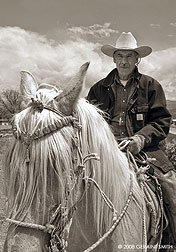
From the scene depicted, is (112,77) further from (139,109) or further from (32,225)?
(32,225)

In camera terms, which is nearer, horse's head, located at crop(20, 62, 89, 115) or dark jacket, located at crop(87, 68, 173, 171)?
horse's head, located at crop(20, 62, 89, 115)

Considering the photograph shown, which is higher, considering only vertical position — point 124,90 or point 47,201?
point 124,90

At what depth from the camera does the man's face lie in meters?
3.64

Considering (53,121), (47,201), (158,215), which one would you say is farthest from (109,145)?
(158,215)

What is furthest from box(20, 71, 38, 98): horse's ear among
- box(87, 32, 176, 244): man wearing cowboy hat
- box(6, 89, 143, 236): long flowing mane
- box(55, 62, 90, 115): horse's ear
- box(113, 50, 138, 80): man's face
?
box(113, 50, 138, 80): man's face

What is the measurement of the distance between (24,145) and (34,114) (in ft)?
0.82

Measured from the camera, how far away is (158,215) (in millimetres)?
3232

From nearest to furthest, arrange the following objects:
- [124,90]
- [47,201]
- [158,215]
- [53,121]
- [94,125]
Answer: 1. [47,201]
2. [53,121]
3. [94,125]
4. [158,215]
5. [124,90]

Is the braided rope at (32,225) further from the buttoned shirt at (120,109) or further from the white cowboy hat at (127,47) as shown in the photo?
the white cowboy hat at (127,47)

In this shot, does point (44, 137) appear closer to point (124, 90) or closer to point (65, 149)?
point (65, 149)

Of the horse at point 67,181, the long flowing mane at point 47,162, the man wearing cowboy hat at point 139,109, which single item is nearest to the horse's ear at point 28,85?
the horse at point 67,181

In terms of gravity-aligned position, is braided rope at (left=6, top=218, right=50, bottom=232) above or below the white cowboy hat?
below

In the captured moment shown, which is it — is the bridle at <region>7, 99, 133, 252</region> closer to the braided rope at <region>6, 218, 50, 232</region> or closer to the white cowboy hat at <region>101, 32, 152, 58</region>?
the braided rope at <region>6, 218, 50, 232</region>

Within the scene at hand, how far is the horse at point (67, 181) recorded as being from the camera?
6.97 feet
